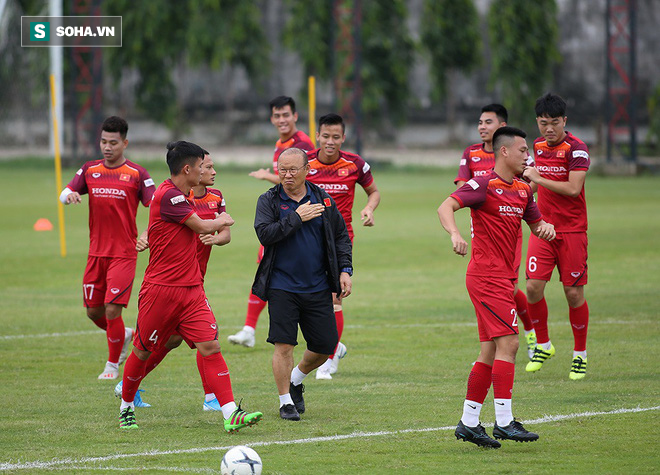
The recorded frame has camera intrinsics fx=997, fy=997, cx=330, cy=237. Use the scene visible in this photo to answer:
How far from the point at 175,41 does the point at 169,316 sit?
46.0 metres

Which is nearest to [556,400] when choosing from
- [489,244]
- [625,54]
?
[489,244]

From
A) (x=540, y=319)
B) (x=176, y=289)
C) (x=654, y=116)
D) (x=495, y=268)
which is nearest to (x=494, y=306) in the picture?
(x=495, y=268)

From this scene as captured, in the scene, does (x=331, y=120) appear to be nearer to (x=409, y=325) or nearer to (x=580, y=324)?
(x=580, y=324)

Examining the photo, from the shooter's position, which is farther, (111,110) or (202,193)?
(111,110)

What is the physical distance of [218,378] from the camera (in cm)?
763

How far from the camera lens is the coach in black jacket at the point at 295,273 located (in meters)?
8.06

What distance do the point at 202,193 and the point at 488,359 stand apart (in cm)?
310

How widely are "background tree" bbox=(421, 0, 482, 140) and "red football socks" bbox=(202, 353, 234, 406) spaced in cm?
4304

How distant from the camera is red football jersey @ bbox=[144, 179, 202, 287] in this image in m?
7.67

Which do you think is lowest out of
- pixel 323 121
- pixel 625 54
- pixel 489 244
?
pixel 489 244

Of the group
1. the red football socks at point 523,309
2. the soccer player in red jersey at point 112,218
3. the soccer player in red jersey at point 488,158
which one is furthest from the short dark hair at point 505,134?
the soccer player in red jersey at point 112,218

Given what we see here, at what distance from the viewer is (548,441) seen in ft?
23.5

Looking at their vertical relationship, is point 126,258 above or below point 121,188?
below

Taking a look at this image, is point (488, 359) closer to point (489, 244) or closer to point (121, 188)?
point (489, 244)
